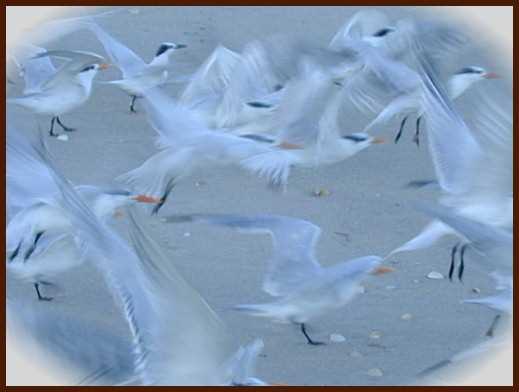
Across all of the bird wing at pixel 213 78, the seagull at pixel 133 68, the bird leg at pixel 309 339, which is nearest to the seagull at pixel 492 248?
the bird leg at pixel 309 339

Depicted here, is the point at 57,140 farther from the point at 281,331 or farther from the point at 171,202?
the point at 281,331

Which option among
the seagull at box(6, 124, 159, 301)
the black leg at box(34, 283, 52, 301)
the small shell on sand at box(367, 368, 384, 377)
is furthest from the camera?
the black leg at box(34, 283, 52, 301)

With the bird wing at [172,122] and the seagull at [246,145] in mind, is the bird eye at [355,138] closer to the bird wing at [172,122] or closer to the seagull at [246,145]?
the seagull at [246,145]

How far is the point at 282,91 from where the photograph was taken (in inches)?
161

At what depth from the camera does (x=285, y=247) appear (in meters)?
3.33

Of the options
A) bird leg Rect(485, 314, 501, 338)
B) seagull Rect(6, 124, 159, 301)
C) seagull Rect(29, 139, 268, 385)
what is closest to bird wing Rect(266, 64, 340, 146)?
seagull Rect(6, 124, 159, 301)

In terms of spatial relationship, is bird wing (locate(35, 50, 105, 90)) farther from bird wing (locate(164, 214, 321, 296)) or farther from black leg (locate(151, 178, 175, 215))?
bird wing (locate(164, 214, 321, 296))

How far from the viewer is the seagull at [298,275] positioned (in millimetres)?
3316

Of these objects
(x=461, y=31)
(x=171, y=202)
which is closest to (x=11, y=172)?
(x=171, y=202)

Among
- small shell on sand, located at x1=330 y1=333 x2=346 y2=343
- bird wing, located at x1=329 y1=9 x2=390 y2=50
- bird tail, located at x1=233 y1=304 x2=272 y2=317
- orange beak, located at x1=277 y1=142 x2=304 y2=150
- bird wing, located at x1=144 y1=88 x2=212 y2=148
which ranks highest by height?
bird wing, located at x1=329 y1=9 x2=390 y2=50

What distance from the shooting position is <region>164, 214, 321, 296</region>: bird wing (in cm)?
332

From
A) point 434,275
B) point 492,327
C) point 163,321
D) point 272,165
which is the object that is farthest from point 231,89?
point 163,321

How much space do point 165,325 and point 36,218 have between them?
0.62 meters

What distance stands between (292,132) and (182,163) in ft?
1.07
